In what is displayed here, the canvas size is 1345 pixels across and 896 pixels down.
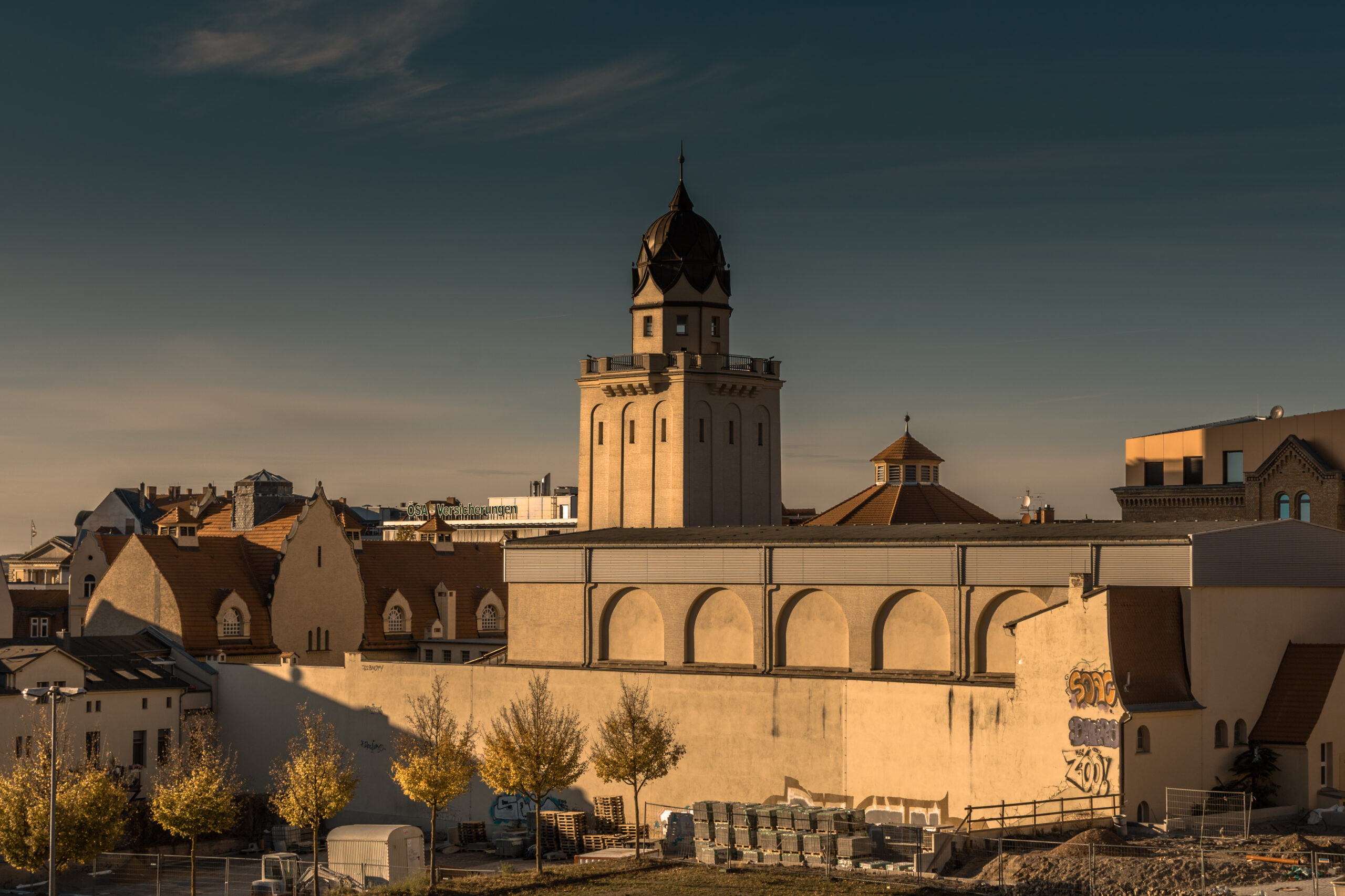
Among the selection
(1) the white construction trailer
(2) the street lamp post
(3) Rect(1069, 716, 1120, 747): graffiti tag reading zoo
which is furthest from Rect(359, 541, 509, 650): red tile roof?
(3) Rect(1069, 716, 1120, 747): graffiti tag reading zoo

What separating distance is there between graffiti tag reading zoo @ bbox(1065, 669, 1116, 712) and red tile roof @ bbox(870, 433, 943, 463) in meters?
48.6

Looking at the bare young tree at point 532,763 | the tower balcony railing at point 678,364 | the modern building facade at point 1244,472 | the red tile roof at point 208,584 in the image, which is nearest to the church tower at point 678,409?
the tower balcony railing at point 678,364

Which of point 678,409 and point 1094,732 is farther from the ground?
point 678,409

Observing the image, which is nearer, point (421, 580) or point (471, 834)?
point (471, 834)

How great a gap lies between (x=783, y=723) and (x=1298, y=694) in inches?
695

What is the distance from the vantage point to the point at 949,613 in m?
59.6

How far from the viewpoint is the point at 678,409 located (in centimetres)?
8706

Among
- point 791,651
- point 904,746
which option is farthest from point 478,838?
point 904,746

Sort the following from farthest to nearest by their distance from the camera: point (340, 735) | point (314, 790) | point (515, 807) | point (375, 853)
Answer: point (340, 735) < point (515, 807) < point (314, 790) < point (375, 853)

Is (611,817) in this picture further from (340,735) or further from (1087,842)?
(1087,842)

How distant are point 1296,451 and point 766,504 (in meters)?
27.7

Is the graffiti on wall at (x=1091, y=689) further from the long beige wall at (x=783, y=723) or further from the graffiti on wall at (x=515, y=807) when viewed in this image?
the graffiti on wall at (x=515, y=807)

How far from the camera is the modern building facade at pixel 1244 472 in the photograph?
81.6 m

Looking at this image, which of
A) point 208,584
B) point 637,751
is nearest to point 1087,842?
point 637,751
